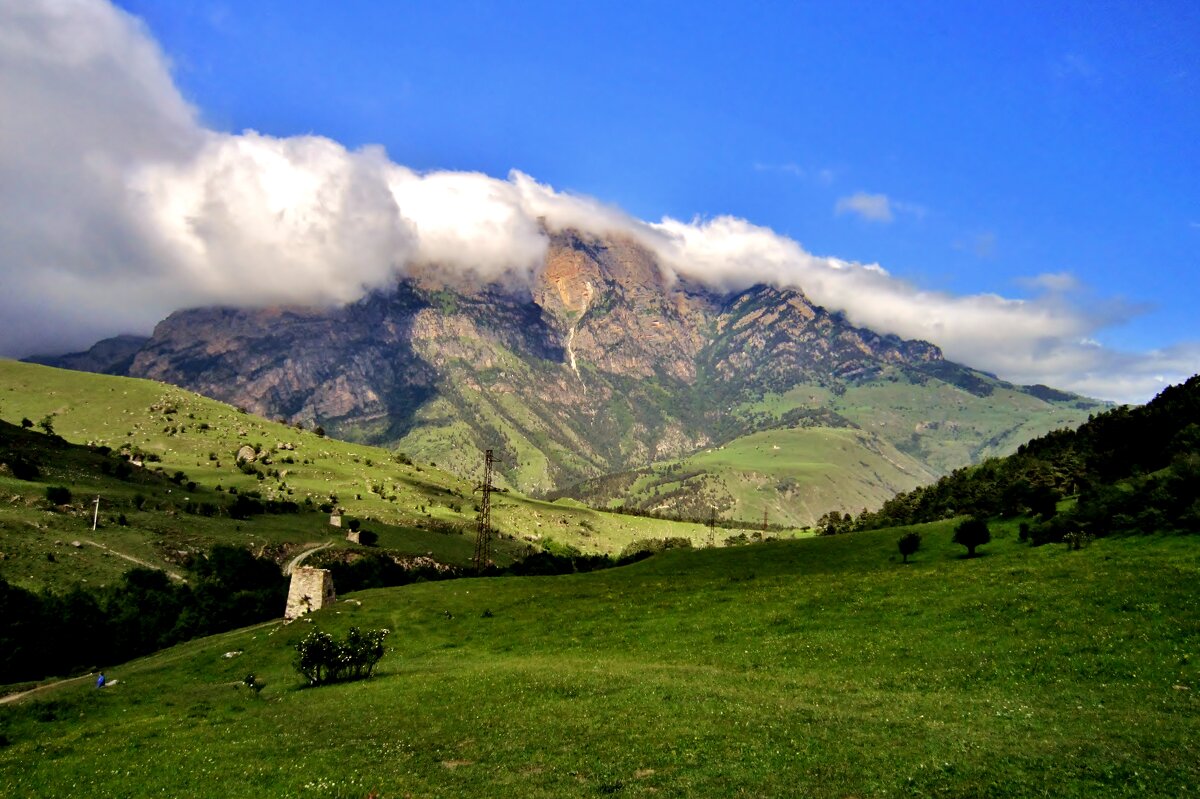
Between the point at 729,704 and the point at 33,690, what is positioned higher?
the point at 729,704

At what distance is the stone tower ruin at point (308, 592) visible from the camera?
2837 inches

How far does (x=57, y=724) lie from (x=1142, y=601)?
5889cm

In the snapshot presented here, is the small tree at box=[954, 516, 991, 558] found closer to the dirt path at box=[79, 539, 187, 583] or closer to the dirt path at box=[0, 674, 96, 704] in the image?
the dirt path at box=[0, 674, 96, 704]

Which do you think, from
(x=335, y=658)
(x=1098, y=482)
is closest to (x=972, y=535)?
(x=1098, y=482)

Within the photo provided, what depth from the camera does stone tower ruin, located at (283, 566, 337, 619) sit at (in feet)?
236

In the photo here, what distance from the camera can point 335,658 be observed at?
46.4 metres

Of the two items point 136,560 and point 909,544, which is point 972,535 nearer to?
point 909,544

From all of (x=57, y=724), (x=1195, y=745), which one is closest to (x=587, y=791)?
(x=1195, y=745)

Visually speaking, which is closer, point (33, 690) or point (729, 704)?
point (729, 704)

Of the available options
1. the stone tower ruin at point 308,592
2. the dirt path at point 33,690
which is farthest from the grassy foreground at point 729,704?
the stone tower ruin at point 308,592

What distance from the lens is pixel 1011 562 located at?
5603 centimetres

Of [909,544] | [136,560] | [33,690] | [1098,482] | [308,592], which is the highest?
[1098,482]

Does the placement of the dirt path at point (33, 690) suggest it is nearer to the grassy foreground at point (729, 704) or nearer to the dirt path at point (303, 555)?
the grassy foreground at point (729, 704)

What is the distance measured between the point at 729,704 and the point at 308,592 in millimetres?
57523
